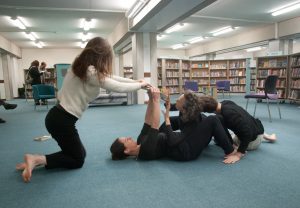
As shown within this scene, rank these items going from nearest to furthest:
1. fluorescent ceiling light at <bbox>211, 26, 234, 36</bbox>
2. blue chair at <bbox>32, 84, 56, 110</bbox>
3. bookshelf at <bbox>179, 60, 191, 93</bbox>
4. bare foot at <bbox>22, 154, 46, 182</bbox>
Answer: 1. bare foot at <bbox>22, 154, 46, 182</bbox>
2. blue chair at <bbox>32, 84, 56, 110</bbox>
3. fluorescent ceiling light at <bbox>211, 26, 234, 36</bbox>
4. bookshelf at <bbox>179, 60, 191, 93</bbox>

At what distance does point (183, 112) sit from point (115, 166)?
0.89m

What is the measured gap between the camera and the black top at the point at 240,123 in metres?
2.41

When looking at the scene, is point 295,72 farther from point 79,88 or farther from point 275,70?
point 79,88

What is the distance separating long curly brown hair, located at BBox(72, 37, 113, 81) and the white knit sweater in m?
0.05

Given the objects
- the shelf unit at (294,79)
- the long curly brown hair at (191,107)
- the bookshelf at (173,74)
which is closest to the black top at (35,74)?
the bookshelf at (173,74)

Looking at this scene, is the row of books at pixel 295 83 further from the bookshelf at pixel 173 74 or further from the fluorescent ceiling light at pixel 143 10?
the bookshelf at pixel 173 74

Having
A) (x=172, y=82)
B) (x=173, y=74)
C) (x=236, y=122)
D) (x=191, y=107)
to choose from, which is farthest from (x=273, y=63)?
(x=191, y=107)

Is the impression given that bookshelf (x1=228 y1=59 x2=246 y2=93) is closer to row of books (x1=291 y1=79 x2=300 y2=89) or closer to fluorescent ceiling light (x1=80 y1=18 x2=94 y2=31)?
row of books (x1=291 y1=79 x2=300 y2=89)

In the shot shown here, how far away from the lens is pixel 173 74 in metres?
12.1

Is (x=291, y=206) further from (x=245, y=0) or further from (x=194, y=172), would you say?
(x=245, y=0)

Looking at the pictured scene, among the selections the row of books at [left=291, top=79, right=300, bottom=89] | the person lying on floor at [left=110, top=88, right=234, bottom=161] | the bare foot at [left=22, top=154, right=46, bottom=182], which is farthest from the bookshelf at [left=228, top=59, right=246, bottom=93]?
the bare foot at [left=22, top=154, right=46, bottom=182]

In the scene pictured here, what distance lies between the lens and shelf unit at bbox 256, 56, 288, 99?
8.22 meters

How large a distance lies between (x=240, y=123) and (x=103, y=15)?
7.09 m

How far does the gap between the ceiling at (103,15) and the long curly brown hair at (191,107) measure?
355 centimetres
